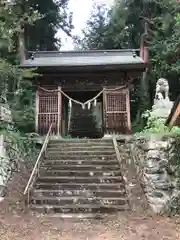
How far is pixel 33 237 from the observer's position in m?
6.65

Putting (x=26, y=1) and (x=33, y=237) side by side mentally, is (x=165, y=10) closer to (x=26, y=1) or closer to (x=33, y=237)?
(x=26, y=1)

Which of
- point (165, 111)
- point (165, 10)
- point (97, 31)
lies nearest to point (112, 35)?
point (97, 31)

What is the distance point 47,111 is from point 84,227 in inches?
324

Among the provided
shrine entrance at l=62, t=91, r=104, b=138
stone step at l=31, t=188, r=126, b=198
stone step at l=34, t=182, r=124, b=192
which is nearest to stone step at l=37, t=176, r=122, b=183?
stone step at l=34, t=182, r=124, b=192

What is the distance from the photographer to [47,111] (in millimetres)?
14961

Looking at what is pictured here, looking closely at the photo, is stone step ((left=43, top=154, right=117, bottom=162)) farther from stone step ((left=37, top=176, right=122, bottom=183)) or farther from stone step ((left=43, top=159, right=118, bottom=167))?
stone step ((left=37, top=176, right=122, bottom=183))

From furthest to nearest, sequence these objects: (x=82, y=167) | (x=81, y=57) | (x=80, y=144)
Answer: (x=81, y=57)
(x=80, y=144)
(x=82, y=167)

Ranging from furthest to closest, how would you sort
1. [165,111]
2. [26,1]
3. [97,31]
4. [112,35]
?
[97,31] < [112,35] < [26,1] < [165,111]

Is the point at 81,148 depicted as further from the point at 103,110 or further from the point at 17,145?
the point at 103,110

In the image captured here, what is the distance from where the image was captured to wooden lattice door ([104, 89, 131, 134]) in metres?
14.6

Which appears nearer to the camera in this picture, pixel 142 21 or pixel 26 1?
pixel 26 1

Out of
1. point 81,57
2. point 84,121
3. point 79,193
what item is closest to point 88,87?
point 81,57

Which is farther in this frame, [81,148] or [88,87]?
[88,87]

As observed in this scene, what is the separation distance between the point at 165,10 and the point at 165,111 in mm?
8276
